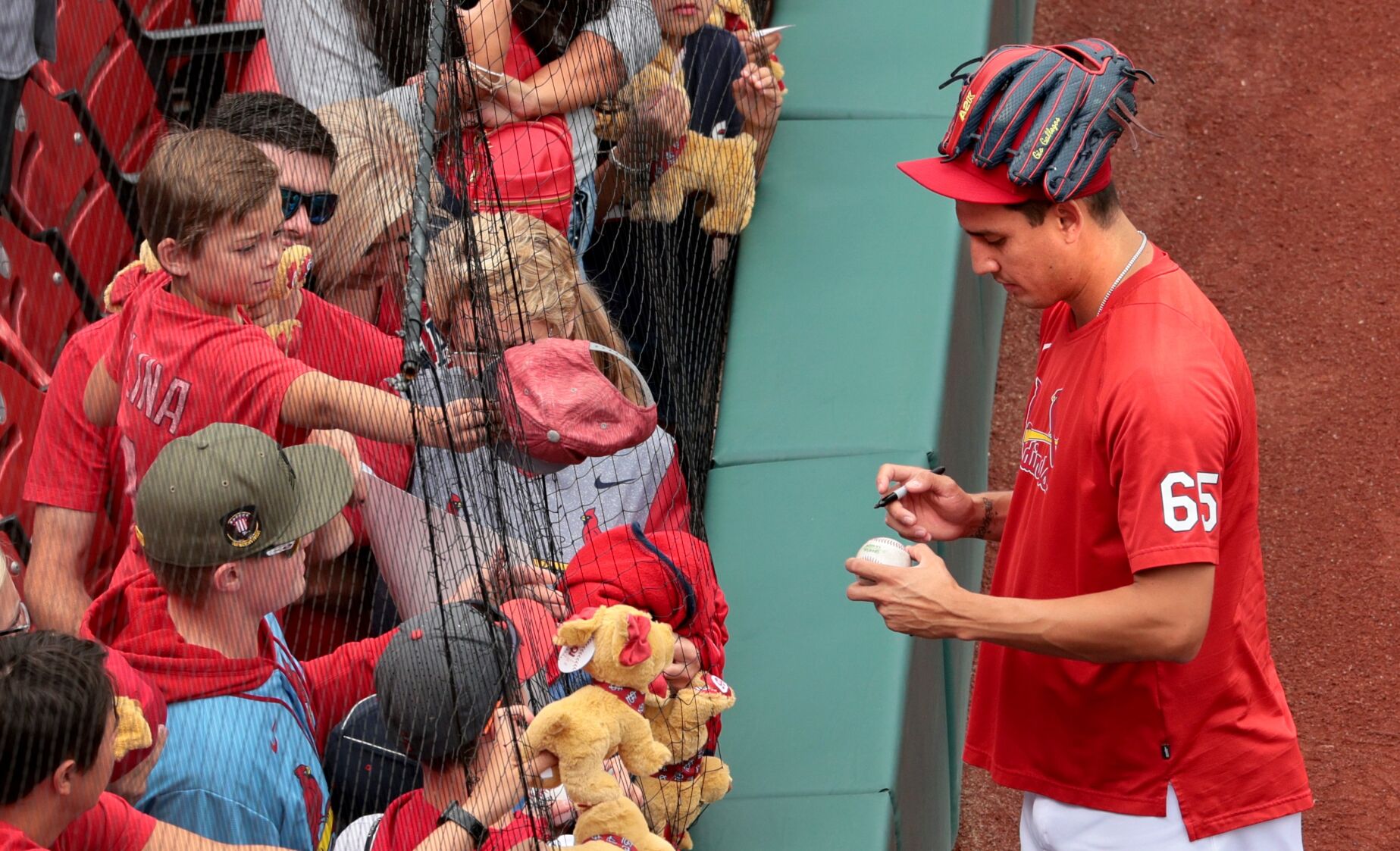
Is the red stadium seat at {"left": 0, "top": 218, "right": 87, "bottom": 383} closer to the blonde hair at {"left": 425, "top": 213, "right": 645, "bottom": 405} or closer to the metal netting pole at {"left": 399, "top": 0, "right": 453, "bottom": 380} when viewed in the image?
the blonde hair at {"left": 425, "top": 213, "right": 645, "bottom": 405}

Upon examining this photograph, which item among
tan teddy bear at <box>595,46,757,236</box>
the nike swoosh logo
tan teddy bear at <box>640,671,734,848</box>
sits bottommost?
tan teddy bear at <box>640,671,734,848</box>

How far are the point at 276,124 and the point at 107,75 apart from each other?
32.0 inches

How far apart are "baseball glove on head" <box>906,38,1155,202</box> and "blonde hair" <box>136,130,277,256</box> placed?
0.88m

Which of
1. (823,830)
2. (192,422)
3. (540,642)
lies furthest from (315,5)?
(823,830)

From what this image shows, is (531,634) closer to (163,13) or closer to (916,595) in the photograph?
(916,595)

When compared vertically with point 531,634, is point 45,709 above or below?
above

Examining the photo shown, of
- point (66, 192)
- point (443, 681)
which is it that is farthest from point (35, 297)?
point (443, 681)

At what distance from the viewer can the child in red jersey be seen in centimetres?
170

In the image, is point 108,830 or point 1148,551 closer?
point 108,830

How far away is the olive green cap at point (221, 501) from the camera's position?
1.54 meters

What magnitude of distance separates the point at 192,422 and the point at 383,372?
31 centimetres

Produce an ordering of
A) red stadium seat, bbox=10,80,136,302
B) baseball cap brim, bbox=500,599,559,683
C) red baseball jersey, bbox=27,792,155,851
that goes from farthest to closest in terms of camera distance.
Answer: red stadium seat, bbox=10,80,136,302
baseball cap brim, bbox=500,599,559,683
red baseball jersey, bbox=27,792,155,851

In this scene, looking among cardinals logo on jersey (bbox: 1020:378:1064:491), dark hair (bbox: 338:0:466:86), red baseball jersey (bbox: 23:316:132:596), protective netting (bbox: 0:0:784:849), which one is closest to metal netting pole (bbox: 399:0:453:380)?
protective netting (bbox: 0:0:784:849)

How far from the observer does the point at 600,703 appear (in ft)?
5.73
